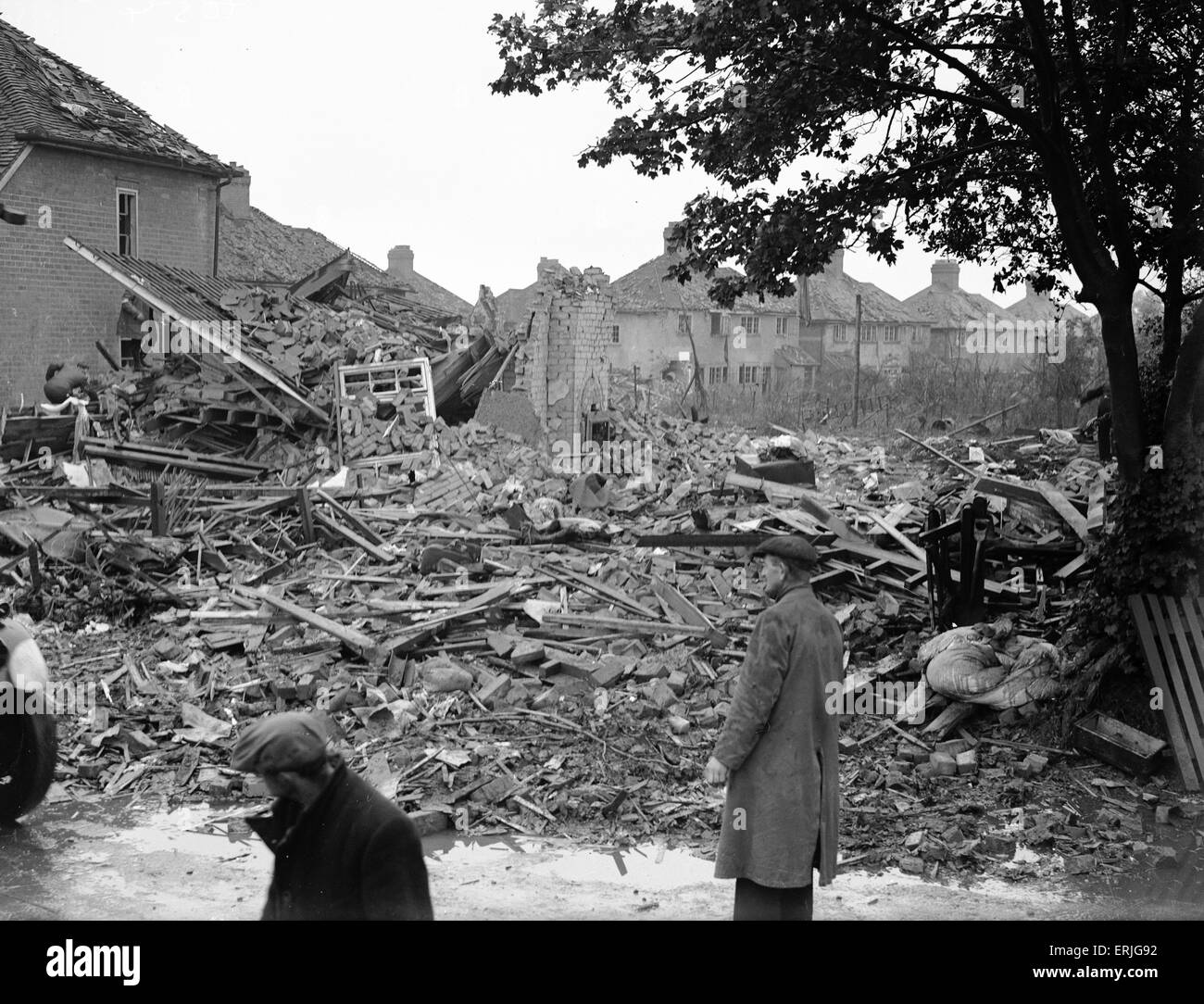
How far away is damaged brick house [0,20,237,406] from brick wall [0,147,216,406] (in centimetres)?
2

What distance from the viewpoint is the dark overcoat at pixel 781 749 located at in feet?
17.9

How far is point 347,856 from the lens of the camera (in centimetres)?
391

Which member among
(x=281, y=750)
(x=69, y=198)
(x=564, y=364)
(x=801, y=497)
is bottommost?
(x=281, y=750)

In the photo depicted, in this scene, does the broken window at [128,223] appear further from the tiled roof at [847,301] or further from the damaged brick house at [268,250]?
the tiled roof at [847,301]

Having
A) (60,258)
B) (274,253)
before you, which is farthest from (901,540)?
(274,253)

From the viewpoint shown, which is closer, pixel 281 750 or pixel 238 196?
pixel 281 750

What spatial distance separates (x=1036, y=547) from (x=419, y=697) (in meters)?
6.59

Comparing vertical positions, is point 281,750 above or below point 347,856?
above

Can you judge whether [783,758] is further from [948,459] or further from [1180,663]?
[948,459]

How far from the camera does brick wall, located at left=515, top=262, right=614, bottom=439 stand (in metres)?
24.1

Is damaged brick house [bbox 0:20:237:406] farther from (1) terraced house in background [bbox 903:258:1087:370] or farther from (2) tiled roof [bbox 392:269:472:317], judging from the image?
(1) terraced house in background [bbox 903:258:1087:370]

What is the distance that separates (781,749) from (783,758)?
0.04 m

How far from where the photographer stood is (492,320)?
92.0ft
